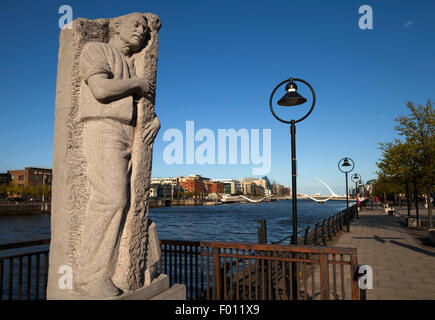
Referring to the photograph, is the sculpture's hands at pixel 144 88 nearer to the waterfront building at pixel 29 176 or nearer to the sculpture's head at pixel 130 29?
the sculpture's head at pixel 130 29

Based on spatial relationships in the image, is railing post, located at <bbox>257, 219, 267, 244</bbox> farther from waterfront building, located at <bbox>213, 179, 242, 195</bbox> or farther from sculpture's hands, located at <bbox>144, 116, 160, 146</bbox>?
waterfront building, located at <bbox>213, 179, 242, 195</bbox>

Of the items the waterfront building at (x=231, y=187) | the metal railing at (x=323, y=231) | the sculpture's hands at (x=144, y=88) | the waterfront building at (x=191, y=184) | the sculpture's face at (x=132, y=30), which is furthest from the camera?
the waterfront building at (x=231, y=187)

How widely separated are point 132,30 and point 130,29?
1.1 inches

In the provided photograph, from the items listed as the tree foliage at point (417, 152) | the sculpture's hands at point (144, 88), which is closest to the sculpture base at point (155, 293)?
the sculpture's hands at point (144, 88)

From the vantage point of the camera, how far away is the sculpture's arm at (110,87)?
283cm

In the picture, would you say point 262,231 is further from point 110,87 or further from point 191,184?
point 191,184

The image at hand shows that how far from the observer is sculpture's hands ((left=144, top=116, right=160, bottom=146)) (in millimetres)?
3281

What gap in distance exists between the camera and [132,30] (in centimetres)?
321

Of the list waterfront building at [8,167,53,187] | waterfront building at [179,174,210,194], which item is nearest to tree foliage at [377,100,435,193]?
waterfront building at [8,167,53,187]

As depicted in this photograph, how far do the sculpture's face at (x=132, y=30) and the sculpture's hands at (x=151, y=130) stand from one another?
87cm

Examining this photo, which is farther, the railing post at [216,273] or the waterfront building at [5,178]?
the waterfront building at [5,178]
